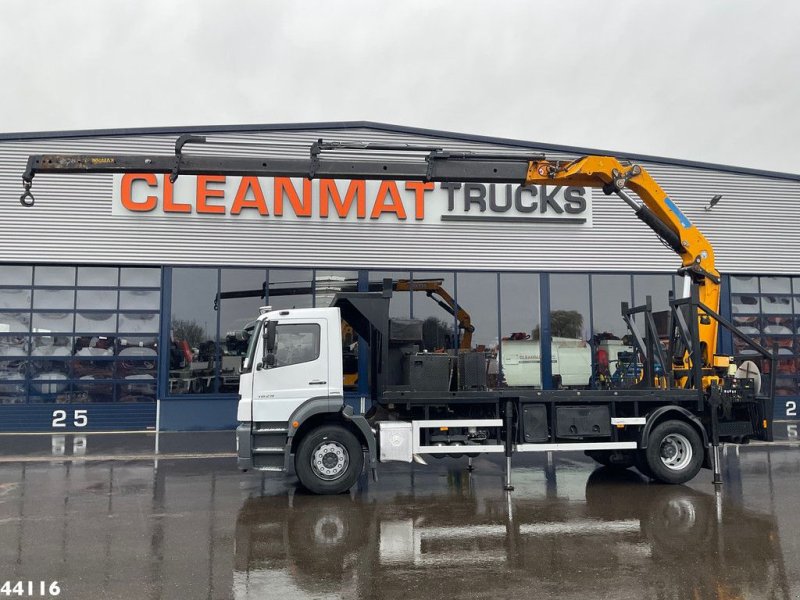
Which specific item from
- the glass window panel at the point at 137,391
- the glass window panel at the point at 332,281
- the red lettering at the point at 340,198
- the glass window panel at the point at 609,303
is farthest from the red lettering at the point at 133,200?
the glass window panel at the point at 609,303

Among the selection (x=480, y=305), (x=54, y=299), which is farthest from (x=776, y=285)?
(x=54, y=299)

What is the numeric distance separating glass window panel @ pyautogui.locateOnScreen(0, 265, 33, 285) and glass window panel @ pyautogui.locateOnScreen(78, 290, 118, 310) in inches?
52.0

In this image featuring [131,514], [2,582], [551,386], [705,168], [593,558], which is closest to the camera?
[2,582]

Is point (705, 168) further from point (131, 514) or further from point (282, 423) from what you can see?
point (131, 514)

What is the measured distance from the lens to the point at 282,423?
9.35 metres

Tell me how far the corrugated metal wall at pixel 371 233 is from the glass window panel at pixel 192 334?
708mm

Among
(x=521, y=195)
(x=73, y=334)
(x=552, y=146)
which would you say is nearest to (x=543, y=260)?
(x=521, y=195)

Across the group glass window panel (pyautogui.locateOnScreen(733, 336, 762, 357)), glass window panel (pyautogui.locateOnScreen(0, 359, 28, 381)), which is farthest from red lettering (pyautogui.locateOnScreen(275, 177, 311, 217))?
glass window panel (pyautogui.locateOnScreen(733, 336, 762, 357))

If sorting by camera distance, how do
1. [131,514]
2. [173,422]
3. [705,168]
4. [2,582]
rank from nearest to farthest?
1. [2,582]
2. [131,514]
3. [173,422]
4. [705,168]

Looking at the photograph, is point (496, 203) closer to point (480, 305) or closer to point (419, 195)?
point (419, 195)

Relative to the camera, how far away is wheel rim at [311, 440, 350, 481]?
9242 millimetres

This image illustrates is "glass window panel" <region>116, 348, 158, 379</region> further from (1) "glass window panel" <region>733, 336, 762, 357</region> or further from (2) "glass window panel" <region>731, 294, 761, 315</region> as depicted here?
(2) "glass window panel" <region>731, 294, 761, 315</region>

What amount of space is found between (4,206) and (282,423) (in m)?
11.7

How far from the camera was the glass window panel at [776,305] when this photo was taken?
64.8 ft
